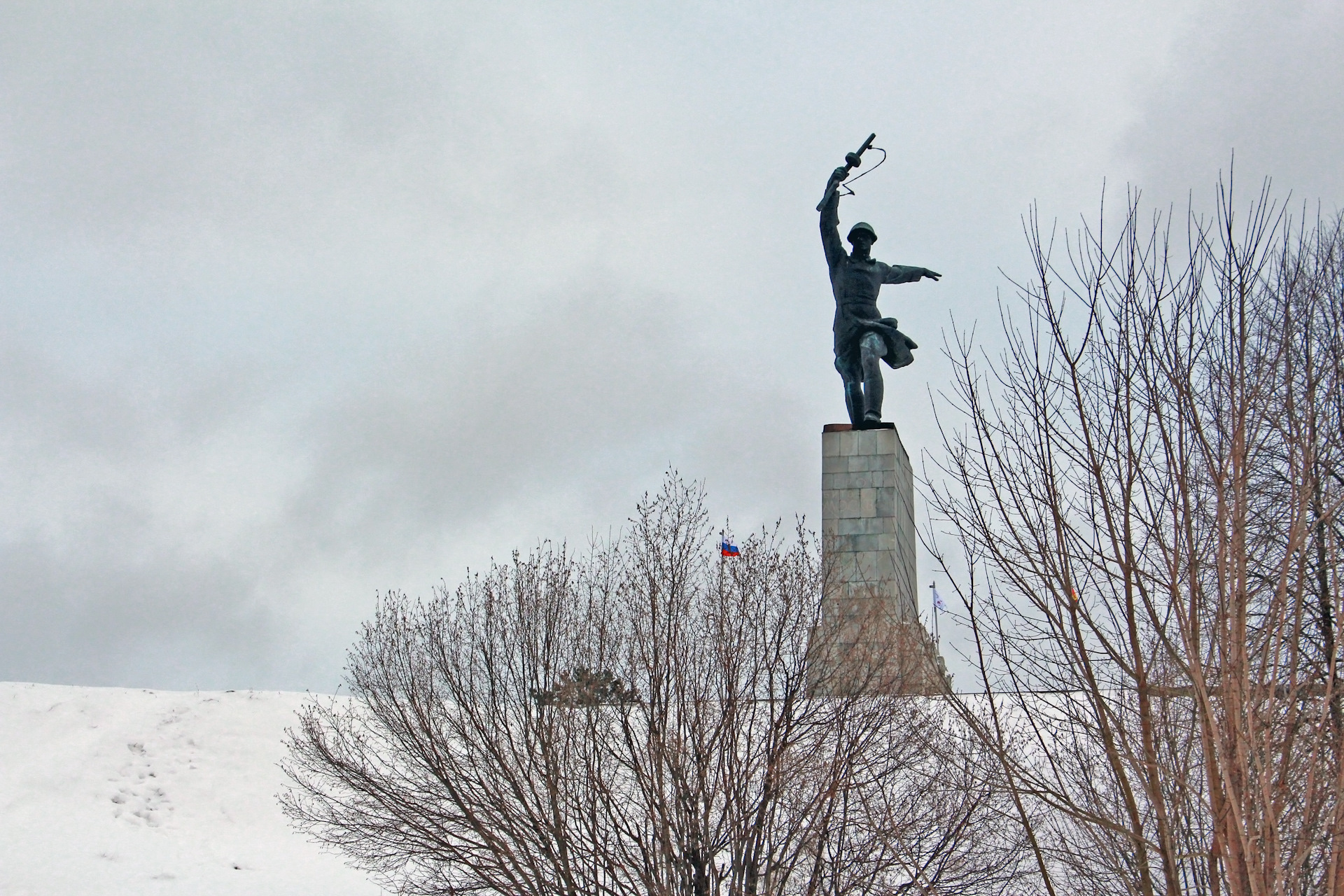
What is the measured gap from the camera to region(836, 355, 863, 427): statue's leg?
22.2m

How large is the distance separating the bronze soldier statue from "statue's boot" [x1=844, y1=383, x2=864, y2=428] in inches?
0.5

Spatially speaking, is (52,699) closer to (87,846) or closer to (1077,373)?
(87,846)

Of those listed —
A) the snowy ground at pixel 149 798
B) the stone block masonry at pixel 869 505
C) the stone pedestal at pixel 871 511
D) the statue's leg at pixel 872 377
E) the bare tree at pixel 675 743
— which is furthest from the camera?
the statue's leg at pixel 872 377

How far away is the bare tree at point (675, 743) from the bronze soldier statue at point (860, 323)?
962 centimetres

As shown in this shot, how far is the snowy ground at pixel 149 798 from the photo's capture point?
1856 centimetres

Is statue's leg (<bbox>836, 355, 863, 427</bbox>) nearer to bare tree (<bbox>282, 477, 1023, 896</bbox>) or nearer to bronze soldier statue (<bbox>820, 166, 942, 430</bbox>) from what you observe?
bronze soldier statue (<bbox>820, 166, 942, 430</bbox>)

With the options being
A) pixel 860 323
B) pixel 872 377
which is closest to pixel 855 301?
pixel 860 323

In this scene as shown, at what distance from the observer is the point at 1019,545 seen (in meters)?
5.95

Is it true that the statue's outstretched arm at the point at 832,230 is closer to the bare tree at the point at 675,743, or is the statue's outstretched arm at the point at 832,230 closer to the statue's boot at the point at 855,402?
the statue's boot at the point at 855,402

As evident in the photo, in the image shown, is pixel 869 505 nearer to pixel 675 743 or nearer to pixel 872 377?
pixel 872 377

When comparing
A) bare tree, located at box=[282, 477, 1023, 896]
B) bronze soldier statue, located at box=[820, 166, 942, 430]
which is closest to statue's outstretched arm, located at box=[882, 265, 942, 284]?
bronze soldier statue, located at box=[820, 166, 942, 430]

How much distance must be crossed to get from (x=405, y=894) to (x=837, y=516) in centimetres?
1002

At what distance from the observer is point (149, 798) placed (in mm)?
21250

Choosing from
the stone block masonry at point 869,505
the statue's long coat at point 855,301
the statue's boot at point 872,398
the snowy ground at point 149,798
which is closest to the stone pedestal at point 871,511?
the stone block masonry at point 869,505
